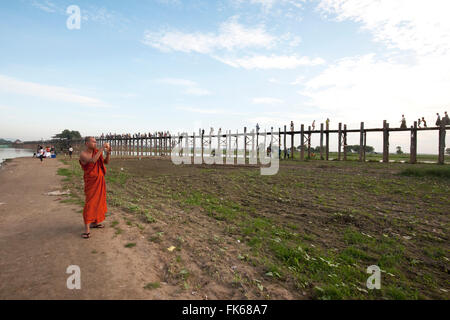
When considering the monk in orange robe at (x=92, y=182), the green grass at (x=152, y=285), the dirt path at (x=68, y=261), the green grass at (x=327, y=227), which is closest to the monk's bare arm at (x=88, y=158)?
the monk in orange robe at (x=92, y=182)

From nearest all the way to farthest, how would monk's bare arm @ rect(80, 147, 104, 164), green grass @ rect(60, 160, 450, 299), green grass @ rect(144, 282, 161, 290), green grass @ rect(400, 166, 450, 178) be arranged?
green grass @ rect(144, 282, 161, 290), green grass @ rect(60, 160, 450, 299), monk's bare arm @ rect(80, 147, 104, 164), green grass @ rect(400, 166, 450, 178)

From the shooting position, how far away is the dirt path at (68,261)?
303 cm

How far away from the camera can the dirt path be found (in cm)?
303

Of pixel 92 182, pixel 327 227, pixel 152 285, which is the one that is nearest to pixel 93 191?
pixel 92 182

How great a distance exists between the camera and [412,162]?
19.0 metres

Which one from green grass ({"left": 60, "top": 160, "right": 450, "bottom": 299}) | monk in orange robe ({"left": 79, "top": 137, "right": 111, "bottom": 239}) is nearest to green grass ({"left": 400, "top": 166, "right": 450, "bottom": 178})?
green grass ({"left": 60, "top": 160, "right": 450, "bottom": 299})

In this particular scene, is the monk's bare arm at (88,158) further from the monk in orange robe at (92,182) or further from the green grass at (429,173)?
the green grass at (429,173)

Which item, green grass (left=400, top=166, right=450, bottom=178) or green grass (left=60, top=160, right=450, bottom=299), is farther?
green grass (left=400, top=166, right=450, bottom=178)

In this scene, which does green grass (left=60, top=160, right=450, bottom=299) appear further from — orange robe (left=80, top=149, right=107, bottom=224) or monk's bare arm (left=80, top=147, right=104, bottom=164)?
monk's bare arm (left=80, top=147, right=104, bottom=164)

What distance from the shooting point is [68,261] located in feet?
12.3

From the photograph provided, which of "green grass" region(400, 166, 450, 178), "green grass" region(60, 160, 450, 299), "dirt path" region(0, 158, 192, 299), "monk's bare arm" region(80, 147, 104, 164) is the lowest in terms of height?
"green grass" region(60, 160, 450, 299)

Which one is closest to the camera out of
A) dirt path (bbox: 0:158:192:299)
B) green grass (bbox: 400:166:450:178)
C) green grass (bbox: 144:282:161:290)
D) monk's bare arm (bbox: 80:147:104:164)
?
dirt path (bbox: 0:158:192:299)

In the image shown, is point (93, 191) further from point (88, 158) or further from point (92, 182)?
point (88, 158)
